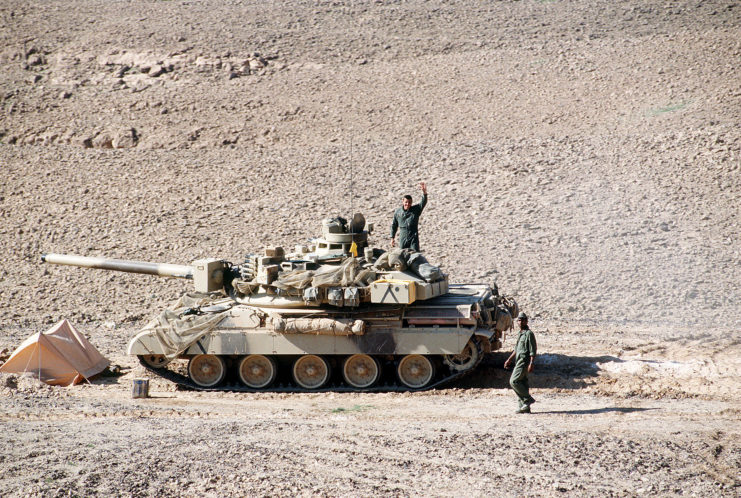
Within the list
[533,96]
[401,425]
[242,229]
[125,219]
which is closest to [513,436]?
[401,425]

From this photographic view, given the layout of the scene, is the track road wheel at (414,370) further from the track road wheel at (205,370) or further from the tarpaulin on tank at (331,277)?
the track road wheel at (205,370)

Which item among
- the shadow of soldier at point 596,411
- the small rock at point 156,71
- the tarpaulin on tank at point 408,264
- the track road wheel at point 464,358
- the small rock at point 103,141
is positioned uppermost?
the small rock at point 156,71

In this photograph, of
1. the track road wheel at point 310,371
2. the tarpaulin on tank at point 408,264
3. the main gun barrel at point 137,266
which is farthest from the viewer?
the main gun barrel at point 137,266

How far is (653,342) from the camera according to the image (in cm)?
1750

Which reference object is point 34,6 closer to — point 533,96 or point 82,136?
point 82,136

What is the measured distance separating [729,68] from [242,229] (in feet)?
58.6

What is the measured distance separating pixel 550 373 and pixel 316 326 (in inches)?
165

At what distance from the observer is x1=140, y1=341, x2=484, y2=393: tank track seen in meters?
14.7

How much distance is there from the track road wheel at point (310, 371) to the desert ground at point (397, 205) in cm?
59

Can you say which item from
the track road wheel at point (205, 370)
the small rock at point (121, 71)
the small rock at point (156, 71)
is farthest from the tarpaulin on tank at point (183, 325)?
the small rock at point (121, 71)

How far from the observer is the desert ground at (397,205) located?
10.7 meters

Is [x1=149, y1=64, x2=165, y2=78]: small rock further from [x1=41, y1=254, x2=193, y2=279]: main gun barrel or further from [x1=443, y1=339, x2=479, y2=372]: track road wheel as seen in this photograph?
[x1=443, y1=339, x2=479, y2=372]: track road wheel

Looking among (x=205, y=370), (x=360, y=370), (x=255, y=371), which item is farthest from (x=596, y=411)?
(x=205, y=370)

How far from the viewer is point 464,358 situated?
1474cm
